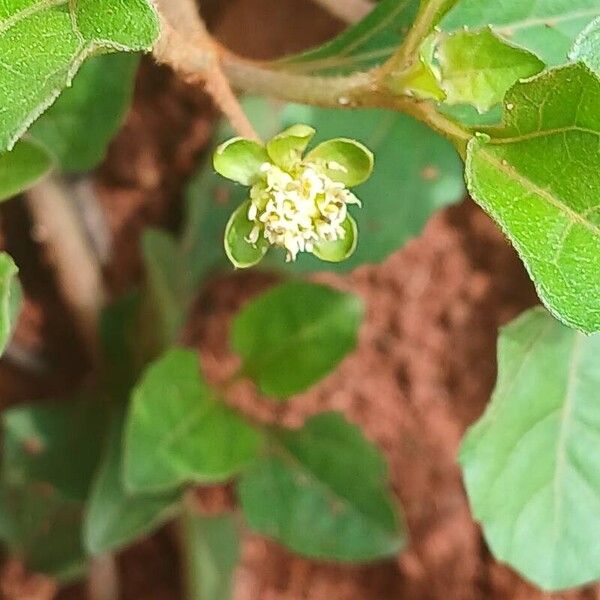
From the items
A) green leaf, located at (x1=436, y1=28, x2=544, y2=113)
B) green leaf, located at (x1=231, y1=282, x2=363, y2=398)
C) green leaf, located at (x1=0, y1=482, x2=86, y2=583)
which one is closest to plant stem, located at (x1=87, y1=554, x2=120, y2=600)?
green leaf, located at (x1=0, y1=482, x2=86, y2=583)

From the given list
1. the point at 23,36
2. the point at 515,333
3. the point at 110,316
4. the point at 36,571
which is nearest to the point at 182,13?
the point at 23,36

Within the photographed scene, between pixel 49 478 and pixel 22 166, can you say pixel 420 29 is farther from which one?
pixel 49 478

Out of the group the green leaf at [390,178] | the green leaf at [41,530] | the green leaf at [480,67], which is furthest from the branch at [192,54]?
the green leaf at [41,530]

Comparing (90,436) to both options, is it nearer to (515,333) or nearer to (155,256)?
(155,256)

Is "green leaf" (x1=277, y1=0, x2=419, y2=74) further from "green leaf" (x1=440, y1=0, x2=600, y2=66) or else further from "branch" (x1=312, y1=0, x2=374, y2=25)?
"branch" (x1=312, y1=0, x2=374, y2=25)

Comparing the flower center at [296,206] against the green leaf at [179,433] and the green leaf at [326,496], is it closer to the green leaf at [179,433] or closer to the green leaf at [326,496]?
the green leaf at [179,433]

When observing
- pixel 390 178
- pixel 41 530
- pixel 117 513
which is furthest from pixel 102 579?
pixel 390 178
